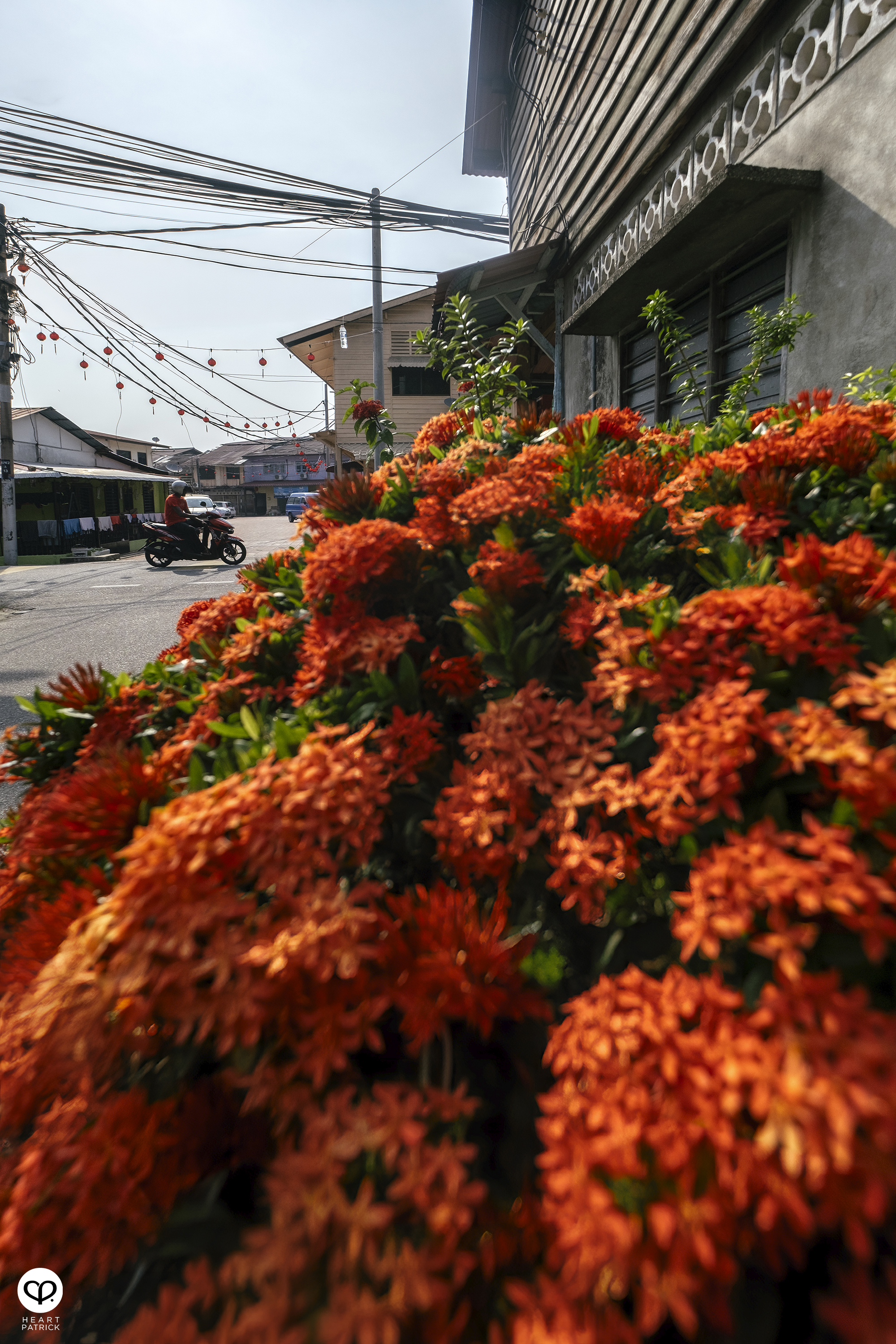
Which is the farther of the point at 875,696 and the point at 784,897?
the point at 875,696

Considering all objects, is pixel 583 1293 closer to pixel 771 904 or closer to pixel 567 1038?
pixel 567 1038

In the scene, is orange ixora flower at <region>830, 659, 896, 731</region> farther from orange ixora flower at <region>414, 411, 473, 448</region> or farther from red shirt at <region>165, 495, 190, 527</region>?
red shirt at <region>165, 495, 190, 527</region>

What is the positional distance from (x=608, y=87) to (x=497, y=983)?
787 cm

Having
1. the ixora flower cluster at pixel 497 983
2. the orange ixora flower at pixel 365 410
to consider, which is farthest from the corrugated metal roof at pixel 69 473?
the ixora flower cluster at pixel 497 983

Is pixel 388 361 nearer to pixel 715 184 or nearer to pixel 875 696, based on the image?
pixel 715 184

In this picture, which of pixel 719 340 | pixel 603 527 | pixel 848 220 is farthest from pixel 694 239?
pixel 603 527

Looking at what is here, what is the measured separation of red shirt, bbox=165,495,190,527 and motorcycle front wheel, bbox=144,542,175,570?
1.56ft

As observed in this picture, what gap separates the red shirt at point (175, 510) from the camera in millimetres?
13914

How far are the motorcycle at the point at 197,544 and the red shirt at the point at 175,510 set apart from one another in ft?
0.41

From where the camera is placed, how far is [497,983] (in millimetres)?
798

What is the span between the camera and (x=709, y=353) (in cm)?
492

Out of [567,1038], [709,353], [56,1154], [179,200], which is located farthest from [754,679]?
[179,200]

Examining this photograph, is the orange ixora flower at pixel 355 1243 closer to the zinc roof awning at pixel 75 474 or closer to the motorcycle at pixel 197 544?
the motorcycle at pixel 197 544

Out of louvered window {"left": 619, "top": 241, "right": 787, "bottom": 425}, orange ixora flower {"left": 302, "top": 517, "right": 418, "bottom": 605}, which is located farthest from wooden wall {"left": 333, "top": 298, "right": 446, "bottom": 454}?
orange ixora flower {"left": 302, "top": 517, "right": 418, "bottom": 605}
